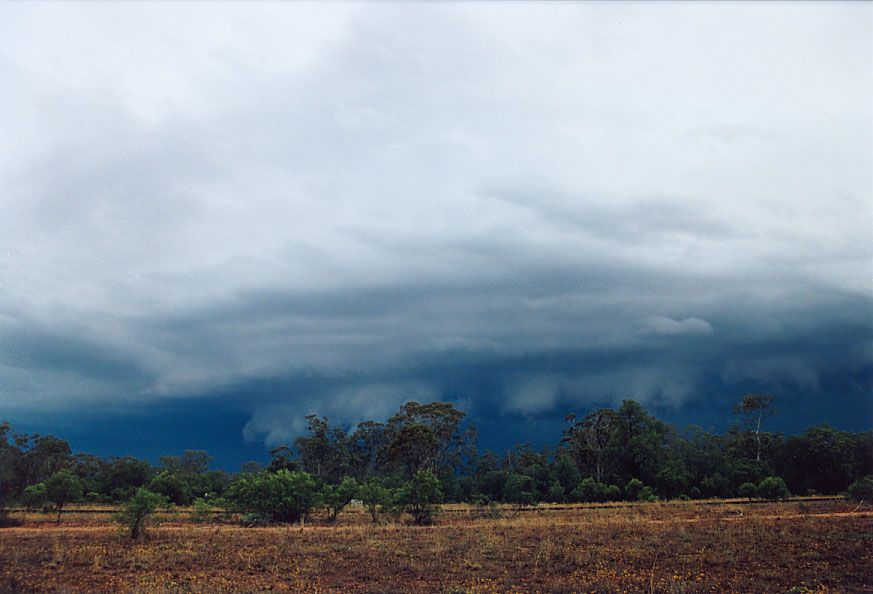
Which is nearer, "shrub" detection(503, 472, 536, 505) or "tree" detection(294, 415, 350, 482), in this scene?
"shrub" detection(503, 472, 536, 505)

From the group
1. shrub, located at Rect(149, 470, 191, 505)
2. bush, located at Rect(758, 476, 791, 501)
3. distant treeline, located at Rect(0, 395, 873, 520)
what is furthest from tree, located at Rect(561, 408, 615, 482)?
shrub, located at Rect(149, 470, 191, 505)

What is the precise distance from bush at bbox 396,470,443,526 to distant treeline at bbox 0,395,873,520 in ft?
0.45

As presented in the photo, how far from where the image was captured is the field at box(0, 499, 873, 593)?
64.5ft

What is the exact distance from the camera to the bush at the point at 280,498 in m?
41.2

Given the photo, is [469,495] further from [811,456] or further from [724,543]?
[724,543]

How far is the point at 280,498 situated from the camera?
135ft

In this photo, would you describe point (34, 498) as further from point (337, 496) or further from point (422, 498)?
point (422, 498)

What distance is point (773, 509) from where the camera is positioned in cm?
4097

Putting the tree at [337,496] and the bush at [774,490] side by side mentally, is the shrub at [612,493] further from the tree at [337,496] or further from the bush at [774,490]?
the tree at [337,496]

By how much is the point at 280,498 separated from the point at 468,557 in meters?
20.0

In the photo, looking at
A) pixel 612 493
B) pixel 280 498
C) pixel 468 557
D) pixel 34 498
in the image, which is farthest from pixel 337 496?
pixel 612 493

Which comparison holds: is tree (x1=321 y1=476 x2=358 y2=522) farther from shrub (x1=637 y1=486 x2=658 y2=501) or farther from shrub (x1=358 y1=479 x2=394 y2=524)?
shrub (x1=637 y1=486 x2=658 y2=501)

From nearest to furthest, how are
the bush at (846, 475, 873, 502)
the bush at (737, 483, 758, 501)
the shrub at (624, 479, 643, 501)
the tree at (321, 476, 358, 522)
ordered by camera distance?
1. the tree at (321, 476, 358, 522)
2. the bush at (846, 475, 873, 502)
3. the bush at (737, 483, 758, 501)
4. the shrub at (624, 479, 643, 501)

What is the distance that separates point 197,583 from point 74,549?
9765 mm
